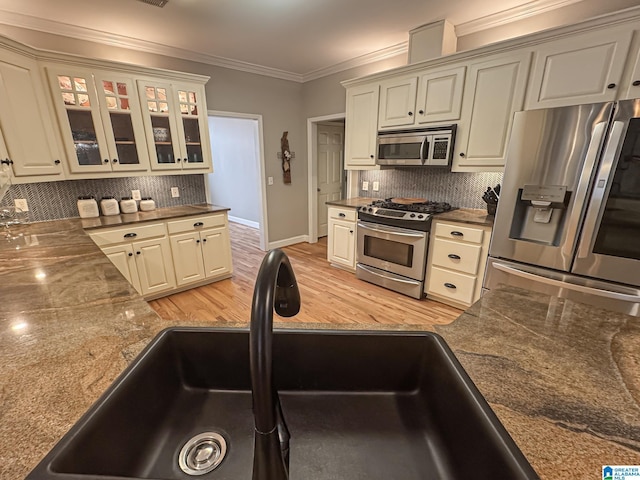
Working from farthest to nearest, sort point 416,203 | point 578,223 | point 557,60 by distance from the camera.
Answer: point 416,203 < point 557,60 < point 578,223

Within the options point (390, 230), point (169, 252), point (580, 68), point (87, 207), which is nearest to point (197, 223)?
point (169, 252)

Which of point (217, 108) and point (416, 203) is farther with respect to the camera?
point (217, 108)

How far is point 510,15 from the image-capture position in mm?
2545

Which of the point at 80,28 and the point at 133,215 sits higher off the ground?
the point at 80,28

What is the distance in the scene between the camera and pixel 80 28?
2.73 metres

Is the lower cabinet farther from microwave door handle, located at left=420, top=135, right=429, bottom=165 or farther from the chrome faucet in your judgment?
the chrome faucet

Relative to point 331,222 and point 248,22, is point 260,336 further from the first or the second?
point 331,222

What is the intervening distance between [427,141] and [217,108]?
2714 mm

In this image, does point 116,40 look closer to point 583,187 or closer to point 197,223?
point 197,223

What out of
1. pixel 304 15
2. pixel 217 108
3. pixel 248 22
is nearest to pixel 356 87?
pixel 304 15

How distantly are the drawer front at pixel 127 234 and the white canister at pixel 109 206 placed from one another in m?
0.42

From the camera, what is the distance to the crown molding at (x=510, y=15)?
236 cm

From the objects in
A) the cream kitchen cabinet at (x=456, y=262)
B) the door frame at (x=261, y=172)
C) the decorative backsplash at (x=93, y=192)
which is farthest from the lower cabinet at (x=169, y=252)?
the cream kitchen cabinet at (x=456, y=262)

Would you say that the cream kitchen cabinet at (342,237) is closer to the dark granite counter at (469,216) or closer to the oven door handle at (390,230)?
the oven door handle at (390,230)
